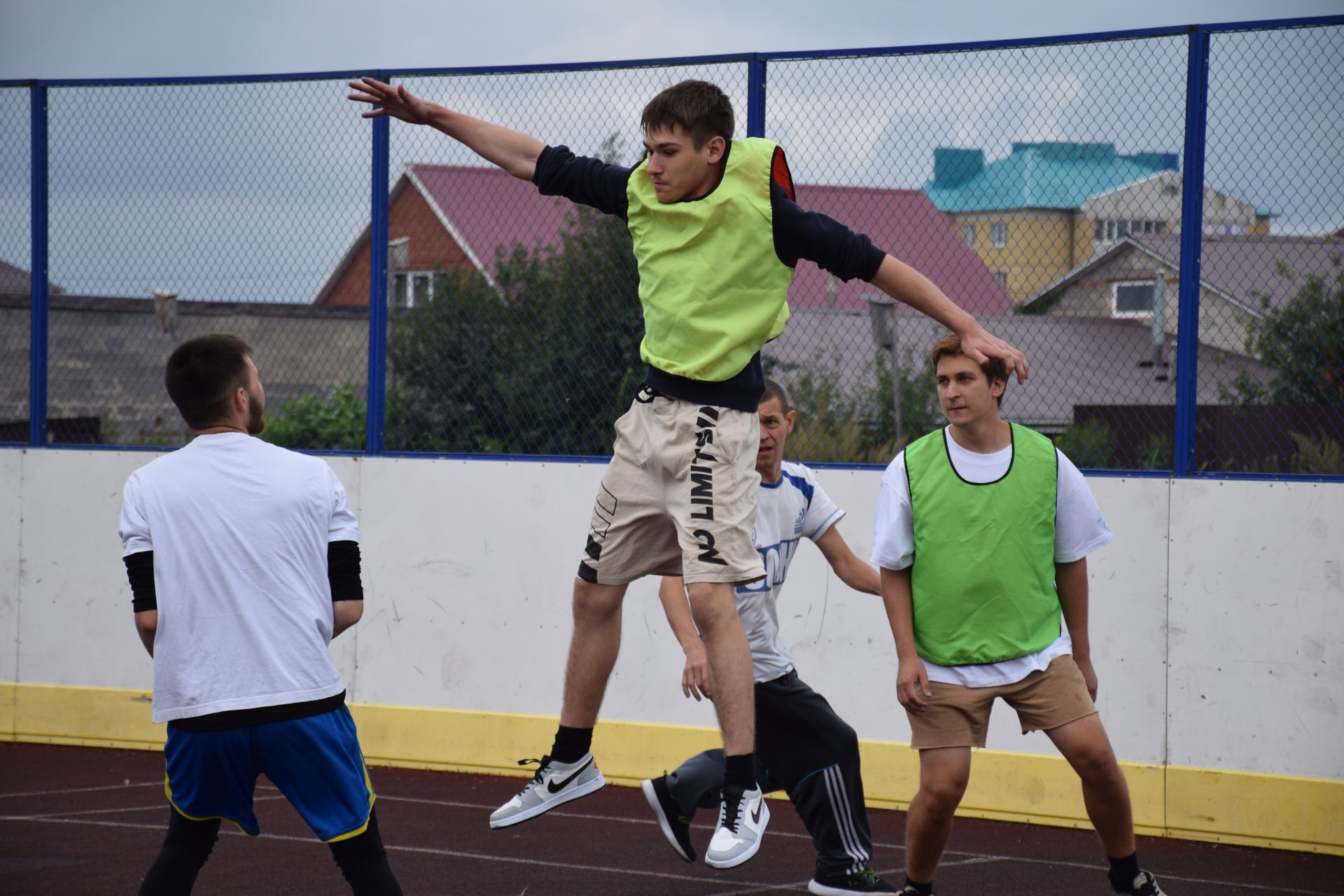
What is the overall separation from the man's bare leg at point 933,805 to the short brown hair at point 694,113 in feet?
6.39

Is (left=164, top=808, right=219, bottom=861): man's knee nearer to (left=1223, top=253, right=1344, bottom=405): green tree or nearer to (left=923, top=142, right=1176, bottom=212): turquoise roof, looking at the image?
(left=923, top=142, right=1176, bottom=212): turquoise roof

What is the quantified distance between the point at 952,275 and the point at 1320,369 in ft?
5.53

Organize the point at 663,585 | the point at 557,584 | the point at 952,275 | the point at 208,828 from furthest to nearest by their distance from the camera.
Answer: the point at 557,584 < the point at 952,275 < the point at 663,585 < the point at 208,828

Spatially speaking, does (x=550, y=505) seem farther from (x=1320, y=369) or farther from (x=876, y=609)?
(x=1320, y=369)

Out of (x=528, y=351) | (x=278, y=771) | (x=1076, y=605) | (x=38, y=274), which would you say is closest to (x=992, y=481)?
(x=1076, y=605)

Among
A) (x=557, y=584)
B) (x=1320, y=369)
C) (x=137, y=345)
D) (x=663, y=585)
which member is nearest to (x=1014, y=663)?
(x=663, y=585)

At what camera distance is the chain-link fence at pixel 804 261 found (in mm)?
6453

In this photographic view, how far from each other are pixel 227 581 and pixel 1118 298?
452 centimetres

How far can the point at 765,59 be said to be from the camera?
7.18 metres

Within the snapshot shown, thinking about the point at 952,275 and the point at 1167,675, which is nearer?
the point at 1167,675

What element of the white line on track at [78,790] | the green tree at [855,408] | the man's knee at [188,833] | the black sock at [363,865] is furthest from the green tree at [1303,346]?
the white line on track at [78,790]

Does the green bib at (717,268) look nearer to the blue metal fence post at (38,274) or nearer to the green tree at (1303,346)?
the green tree at (1303,346)

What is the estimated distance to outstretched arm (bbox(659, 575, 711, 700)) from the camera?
457cm

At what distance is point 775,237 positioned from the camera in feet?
13.0
